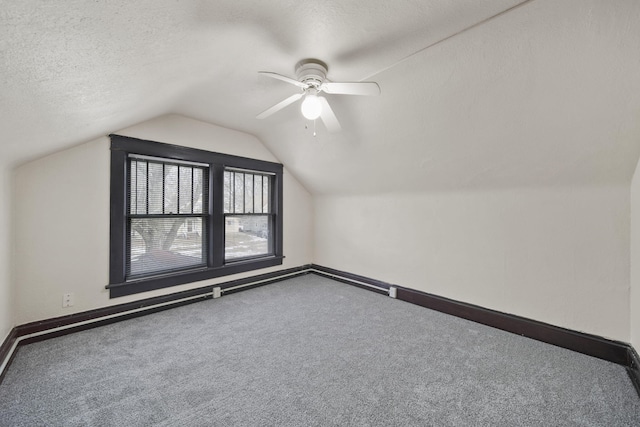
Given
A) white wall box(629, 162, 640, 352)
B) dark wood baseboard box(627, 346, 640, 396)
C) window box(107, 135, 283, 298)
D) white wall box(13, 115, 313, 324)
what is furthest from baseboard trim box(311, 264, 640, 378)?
white wall box(13, 115, 313, 324)

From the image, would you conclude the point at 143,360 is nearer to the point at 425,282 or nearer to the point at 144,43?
the point at 144,43

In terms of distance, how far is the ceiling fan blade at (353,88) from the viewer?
6.09ft

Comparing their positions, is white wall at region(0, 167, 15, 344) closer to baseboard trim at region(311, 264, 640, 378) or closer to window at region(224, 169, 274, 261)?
window at region(224, 169, 274, 261)

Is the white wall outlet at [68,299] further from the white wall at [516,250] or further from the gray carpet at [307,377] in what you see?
the white wall at [516,250]

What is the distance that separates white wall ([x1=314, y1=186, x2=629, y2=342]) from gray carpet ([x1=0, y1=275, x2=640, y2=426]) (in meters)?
0.38

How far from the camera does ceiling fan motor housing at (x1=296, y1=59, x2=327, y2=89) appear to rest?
6.42 ft

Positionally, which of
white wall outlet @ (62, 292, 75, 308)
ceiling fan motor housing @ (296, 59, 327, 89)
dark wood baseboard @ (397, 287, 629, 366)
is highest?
ceiling fan motor housing @ (296, 59, 327, 89)

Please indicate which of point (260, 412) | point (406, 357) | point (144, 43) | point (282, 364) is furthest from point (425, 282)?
point (144, 43)

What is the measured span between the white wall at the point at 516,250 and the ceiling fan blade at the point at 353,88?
5.94 feet

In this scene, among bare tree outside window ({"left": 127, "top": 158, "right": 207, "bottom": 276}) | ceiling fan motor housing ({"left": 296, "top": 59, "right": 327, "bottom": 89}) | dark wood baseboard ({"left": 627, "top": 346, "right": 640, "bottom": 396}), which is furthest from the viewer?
bare tree outside window ({"left": 127, "top": 158, "right": 207, "bottom": 276})

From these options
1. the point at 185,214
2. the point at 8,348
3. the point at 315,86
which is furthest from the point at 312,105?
the point at 8,348

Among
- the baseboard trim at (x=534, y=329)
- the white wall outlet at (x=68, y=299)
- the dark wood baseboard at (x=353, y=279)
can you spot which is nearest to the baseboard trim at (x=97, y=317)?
the white wall outlet at (x=68, y=299)

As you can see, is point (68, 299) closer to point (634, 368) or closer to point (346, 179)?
point (346, 179)

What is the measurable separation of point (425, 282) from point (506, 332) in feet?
3.09
